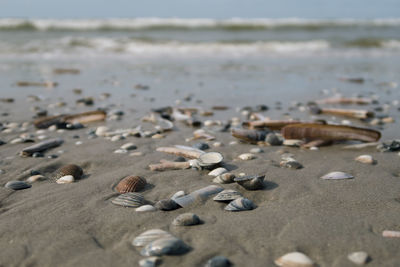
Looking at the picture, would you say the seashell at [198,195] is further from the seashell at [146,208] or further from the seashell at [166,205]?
the seashell at [146,208]

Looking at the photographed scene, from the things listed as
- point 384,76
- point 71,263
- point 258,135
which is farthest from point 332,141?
point 384,76

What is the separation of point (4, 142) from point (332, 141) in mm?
3053

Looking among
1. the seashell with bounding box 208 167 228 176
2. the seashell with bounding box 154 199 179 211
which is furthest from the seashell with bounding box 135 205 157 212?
the seashell with bounding box 208 167 228 176

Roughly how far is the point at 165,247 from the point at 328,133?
2300 millimetres

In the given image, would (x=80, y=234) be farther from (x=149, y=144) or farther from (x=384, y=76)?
(x=384, y=76)

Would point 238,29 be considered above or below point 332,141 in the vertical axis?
above

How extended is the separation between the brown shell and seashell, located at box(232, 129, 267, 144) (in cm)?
137

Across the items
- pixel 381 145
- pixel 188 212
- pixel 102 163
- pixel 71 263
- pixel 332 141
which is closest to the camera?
pixel 71 263

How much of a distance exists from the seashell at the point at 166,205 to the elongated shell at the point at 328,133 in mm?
1742

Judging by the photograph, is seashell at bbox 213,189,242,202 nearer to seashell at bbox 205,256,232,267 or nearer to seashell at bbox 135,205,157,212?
seashell at bbox 135,205,157,212

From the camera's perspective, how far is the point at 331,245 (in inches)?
62.9

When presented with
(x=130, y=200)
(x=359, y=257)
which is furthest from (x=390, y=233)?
(x=130, y=200)

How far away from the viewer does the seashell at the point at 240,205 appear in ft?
6.51

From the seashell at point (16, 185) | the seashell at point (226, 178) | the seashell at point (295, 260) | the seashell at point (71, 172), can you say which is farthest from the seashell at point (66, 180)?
the seashell at point (295, 260)
